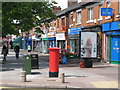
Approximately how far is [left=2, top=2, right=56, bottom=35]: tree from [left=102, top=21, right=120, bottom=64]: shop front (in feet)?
19.0

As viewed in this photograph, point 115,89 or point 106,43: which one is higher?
point 106,43

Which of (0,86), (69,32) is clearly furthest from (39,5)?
(0,86)

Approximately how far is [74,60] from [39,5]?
20.2 ft

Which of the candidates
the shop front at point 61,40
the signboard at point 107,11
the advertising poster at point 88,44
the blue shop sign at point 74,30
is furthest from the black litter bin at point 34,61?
the shop front at point 61,40

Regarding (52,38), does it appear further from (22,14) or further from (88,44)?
(88,44)

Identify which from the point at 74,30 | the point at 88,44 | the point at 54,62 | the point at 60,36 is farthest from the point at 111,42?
the point at 60,36

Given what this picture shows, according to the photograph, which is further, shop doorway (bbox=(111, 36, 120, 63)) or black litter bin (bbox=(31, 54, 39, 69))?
shop doorway (bbox=(111, 36, 120, 63))

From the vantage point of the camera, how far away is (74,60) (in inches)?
955

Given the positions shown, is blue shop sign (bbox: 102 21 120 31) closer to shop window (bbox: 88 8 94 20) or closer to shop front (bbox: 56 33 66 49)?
shop window (bbox: 88 8 94 20)

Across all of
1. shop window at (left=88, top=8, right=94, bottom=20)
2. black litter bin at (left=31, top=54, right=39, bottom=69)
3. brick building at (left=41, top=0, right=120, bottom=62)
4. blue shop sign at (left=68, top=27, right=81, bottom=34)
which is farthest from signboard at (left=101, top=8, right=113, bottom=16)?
blue shop sign at (left=68, top=27, right=81, bottom=34)

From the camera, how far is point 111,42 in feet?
76.7

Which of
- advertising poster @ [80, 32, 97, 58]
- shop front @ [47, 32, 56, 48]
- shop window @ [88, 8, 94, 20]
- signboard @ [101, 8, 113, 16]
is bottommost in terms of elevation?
advertising poster @ [80, 32, 97, 58]

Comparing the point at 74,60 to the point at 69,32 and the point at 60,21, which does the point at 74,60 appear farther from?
the point at 60,21

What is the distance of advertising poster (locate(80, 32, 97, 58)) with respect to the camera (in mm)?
19109
